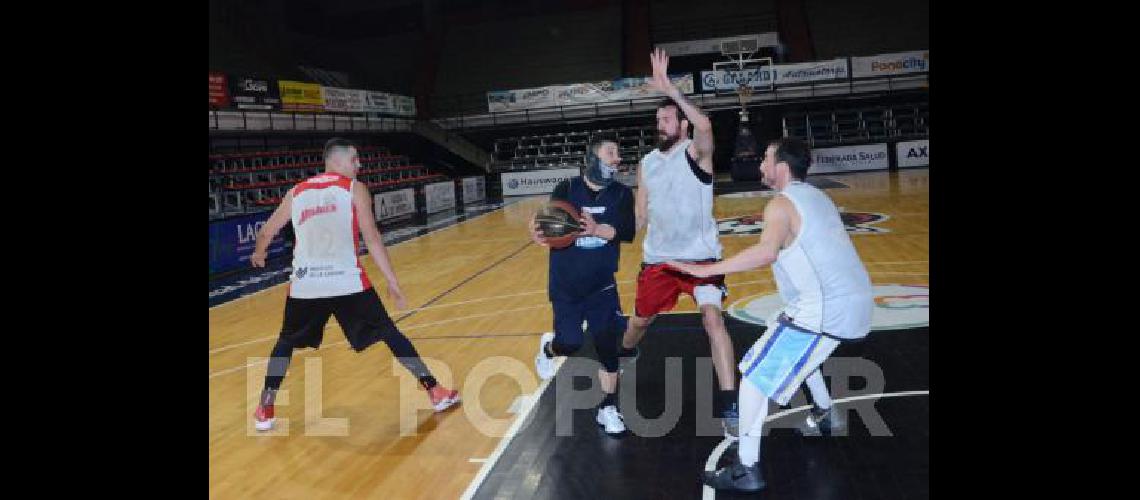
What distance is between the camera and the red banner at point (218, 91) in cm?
2012

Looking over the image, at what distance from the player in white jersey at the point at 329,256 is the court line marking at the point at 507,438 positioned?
44.9 inches

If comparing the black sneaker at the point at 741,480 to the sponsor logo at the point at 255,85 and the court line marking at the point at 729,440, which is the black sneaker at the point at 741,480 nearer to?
the court line marking at the point at 729,440

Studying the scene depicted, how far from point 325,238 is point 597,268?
183cm

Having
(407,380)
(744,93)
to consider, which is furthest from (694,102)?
(407,380)

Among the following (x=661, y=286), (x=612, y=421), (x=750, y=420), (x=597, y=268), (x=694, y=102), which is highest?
(x=694, y=102)

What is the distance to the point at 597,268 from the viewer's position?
518 cm

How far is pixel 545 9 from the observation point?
3606 centimetres

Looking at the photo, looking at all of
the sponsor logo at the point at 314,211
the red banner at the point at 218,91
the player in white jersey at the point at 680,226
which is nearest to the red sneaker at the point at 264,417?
the sponsor logo at the point at 314,211

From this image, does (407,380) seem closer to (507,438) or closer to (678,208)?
(507,438)

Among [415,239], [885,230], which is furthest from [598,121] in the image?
[885,230]

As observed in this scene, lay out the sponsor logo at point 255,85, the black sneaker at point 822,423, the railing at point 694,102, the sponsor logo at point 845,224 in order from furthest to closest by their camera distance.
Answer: the railing at point 694,102
the sponsor logo at point 255,85
the sponsor logo at point 845,224
the black sneaker at point 822,423

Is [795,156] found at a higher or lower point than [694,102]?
lower
